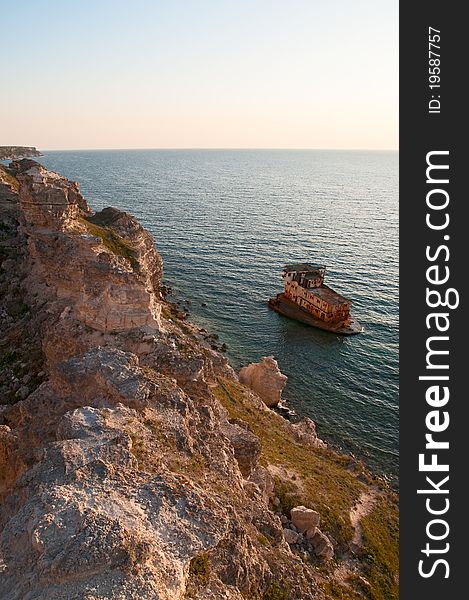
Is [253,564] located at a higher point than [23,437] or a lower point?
lower

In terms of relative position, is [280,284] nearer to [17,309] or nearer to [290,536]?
[17,309]

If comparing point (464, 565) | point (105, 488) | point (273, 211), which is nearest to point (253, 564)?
point (105, 488)

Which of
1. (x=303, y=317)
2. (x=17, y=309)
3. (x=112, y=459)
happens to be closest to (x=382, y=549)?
(x=112, y=459)

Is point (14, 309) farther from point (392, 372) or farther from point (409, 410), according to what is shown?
point (392, 372)

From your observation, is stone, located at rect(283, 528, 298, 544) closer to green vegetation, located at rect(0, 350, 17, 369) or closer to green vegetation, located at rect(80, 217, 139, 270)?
green vegetation, located at rect(0, 350, 17, 369)

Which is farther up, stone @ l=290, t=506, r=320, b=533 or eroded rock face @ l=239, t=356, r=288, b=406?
stone @ l=290, t=506, r=320, b=533

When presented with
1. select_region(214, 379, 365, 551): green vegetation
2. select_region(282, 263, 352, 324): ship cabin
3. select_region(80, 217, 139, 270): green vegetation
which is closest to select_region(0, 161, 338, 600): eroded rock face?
select_region(214, 379, 365, 551): green vegetation

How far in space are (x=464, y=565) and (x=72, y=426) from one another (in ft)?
48.0

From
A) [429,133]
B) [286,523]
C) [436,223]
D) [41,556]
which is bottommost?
[286,523]

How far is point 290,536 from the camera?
2416 cm

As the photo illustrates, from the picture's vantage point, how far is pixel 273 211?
484 ft

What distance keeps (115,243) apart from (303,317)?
107 feet

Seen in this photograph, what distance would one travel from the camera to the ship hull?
A: 66.9 m

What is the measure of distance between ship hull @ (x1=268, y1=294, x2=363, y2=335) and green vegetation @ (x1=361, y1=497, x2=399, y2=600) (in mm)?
35121
